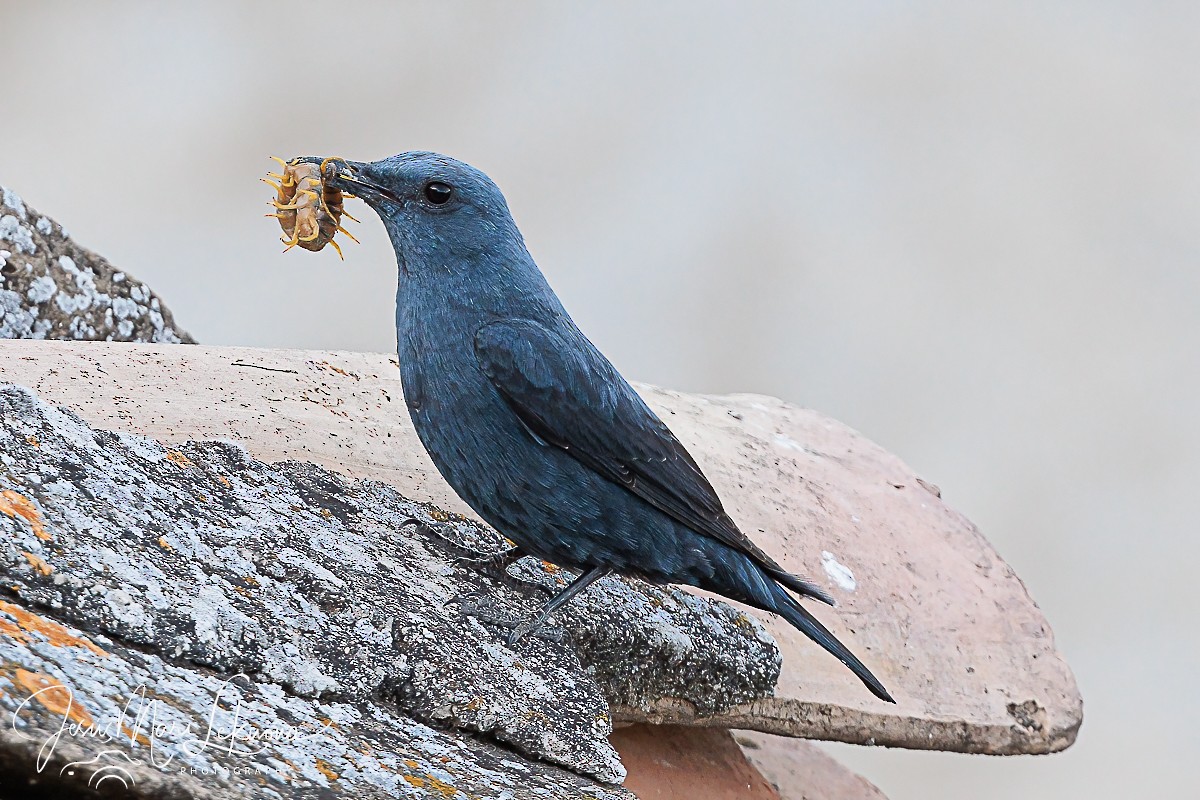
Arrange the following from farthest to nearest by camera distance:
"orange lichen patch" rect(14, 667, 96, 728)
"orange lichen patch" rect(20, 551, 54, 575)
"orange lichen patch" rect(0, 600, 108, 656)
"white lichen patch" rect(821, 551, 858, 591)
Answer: "white lichen patch" rect(821, 551, 858, 591), "orange lichen patch" rect(20, 551, 54, 575), "orange lichen patch" rect(0, 600, 108, 656), "orange lichen patch" rect(14, 667, 96, 728)

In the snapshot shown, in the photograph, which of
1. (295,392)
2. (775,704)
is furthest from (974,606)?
(295,392)

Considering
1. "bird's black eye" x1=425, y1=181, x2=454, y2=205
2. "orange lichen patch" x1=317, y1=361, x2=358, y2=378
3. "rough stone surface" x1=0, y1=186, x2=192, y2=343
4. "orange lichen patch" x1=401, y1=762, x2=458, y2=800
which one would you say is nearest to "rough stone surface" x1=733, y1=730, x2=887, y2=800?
"orange lichen patch" x1=317, y1=361, x2=358, y2=378

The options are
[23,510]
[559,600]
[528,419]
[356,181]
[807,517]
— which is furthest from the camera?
[807,517]

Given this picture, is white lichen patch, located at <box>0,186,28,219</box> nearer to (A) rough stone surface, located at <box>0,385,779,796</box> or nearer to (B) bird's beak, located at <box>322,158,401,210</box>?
(B) bird's beak, located at <box>322,158,401,210</box>

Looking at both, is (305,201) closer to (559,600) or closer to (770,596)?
(559,600)

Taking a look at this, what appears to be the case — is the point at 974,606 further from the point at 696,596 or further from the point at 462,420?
the point at 462,420

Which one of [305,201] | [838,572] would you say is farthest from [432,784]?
[838,572]
